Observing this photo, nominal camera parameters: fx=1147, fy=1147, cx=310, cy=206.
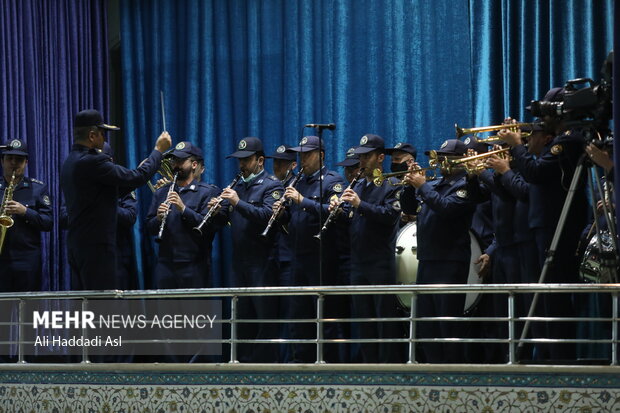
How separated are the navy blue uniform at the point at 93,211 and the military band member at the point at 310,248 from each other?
4.16ft

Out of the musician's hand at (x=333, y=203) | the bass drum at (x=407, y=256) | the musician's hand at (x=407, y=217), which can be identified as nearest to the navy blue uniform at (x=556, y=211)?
the bass drum at (x=407, y=256)

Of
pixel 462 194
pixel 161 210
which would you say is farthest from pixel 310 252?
pixel 462 194

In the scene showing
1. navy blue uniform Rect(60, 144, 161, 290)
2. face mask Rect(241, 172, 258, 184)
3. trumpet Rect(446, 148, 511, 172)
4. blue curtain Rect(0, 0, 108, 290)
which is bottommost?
navy blue uniform Rect(60, 144, 161, 290)

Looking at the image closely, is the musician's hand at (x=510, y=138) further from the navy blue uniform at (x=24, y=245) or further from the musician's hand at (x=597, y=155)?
the navy blue uniform at (x=24, y=245)

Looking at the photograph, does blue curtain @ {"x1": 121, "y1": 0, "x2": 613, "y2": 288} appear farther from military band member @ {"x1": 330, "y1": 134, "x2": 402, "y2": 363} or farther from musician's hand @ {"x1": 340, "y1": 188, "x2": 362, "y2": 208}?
musician's hand @ {"x1": 340, "y1": 188, "x2": 362, "y2": 208}

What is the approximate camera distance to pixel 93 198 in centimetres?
736

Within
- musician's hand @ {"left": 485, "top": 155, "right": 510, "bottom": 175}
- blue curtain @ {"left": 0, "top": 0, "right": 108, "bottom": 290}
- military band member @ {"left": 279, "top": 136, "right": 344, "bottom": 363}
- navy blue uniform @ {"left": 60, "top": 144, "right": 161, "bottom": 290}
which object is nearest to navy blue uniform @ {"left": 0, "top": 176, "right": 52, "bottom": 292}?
blue curtain @ {"left": 0, "top": 0, "right": 108, "bottom": 290}

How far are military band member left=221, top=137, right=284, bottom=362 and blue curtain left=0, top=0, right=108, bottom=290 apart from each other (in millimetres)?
2173

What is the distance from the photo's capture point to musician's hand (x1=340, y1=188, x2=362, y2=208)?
7.62 meters

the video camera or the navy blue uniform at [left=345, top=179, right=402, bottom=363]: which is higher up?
the video camera

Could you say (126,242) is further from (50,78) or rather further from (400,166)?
(400,166)

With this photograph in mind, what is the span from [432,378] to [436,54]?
4316 millimetres

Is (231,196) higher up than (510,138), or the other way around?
(510,138)

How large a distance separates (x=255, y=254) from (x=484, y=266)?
1.70 m
